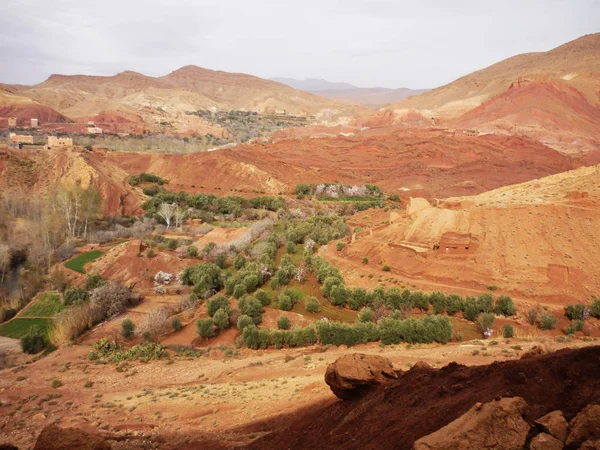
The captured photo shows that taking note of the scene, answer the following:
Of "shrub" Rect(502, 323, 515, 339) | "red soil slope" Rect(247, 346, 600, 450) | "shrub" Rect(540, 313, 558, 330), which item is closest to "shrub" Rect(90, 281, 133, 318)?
"red soil slope" Rect(247, 346, 600, 450)

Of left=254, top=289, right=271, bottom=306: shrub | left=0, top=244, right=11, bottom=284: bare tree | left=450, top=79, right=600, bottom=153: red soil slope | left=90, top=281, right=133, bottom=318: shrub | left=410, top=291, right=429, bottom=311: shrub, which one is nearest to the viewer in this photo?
left=410, top=291, right=429, bottom=311: shrub

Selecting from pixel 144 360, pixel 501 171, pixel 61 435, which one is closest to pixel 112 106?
pixel 501 171

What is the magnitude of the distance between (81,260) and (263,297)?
15023 mm

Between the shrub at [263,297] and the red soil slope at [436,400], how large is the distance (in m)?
11.9

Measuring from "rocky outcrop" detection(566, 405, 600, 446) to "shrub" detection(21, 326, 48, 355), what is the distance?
19.4m

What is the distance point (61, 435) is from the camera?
7473 mm

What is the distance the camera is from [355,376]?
796 centimetres

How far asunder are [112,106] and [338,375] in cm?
11098

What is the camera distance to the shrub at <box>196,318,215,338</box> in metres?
17.7

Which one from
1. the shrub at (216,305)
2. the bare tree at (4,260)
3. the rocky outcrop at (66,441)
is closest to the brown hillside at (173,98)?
the bare tree at (4,260)

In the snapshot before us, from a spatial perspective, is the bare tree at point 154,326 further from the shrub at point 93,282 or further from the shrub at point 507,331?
the shrub at point 507,331

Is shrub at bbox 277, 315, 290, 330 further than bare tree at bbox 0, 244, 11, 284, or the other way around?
bare tree at bbox 0, 244, 11, 284

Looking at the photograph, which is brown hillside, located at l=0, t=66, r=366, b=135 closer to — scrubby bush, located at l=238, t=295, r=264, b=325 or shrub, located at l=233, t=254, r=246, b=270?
shrub, located at l=233, t=254, r=246, b=270

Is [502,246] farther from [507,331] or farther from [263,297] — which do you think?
[263,297]
